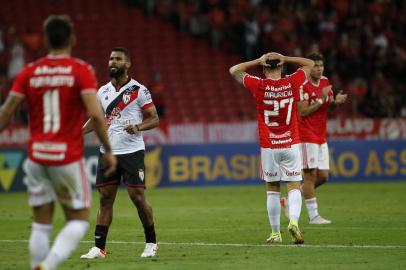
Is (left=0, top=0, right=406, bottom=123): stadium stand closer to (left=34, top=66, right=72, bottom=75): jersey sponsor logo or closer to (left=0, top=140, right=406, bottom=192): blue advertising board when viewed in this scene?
(left=0, top=140, right=406, bottom=192): blue advertising board

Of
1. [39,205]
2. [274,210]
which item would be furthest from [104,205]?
[39,205]

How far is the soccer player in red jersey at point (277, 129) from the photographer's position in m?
13.1

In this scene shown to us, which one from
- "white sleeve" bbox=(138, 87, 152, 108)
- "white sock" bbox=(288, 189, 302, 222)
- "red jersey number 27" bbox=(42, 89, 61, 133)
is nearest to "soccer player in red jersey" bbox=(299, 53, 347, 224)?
"white sock" bbox=(288, 189, 302, 222)

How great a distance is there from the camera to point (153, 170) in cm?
2622

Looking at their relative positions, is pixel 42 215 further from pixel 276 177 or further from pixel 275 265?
pixel 276 177

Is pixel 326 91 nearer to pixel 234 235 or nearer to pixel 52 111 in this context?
pixel 234 235

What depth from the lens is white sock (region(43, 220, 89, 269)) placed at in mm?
8484

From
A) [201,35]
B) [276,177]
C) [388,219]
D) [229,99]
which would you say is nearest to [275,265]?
[276,177]

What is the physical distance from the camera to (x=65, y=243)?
8.62m

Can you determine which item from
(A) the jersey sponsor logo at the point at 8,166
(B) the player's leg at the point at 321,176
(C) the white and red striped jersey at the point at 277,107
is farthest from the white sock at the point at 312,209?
(A) the jersey sponsor logo at the point at 8,166

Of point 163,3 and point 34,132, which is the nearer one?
point 34,132

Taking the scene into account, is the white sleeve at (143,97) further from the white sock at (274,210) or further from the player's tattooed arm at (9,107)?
the player's tattooed arm at (9,107)

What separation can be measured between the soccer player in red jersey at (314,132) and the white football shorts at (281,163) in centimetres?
304

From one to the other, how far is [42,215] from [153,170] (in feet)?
57.0
